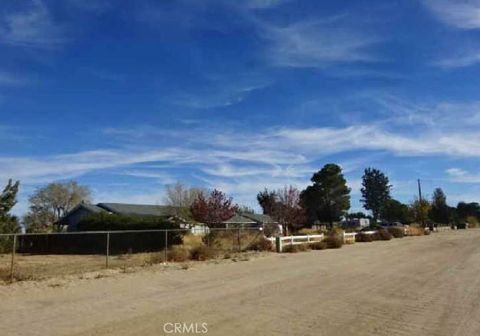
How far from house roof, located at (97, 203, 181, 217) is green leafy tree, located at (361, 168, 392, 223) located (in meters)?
96.3

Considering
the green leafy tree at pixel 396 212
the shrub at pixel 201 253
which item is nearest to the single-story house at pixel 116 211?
the shrub at pixel 201 253

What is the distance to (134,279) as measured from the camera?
17.1 metres

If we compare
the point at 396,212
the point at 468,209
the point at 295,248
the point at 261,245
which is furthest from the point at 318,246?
the point at 468,209

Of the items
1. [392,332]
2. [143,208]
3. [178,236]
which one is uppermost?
[143,208]

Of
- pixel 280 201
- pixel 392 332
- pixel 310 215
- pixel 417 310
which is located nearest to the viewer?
pixel 392 332

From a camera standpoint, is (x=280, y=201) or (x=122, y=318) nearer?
(x=122, y=318)

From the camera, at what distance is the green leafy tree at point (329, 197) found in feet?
339

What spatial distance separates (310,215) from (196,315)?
93.2 meters

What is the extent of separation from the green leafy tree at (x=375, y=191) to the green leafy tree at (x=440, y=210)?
15852mm

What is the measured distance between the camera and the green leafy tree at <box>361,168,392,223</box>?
155 m

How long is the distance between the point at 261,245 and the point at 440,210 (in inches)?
4600

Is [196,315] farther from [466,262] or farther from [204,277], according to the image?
[466,262]

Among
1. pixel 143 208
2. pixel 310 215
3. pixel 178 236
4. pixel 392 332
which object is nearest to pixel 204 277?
pixel 392 332

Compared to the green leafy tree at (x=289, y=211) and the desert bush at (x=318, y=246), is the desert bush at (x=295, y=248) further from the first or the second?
the green leafy tree at (x=289, y=211)
